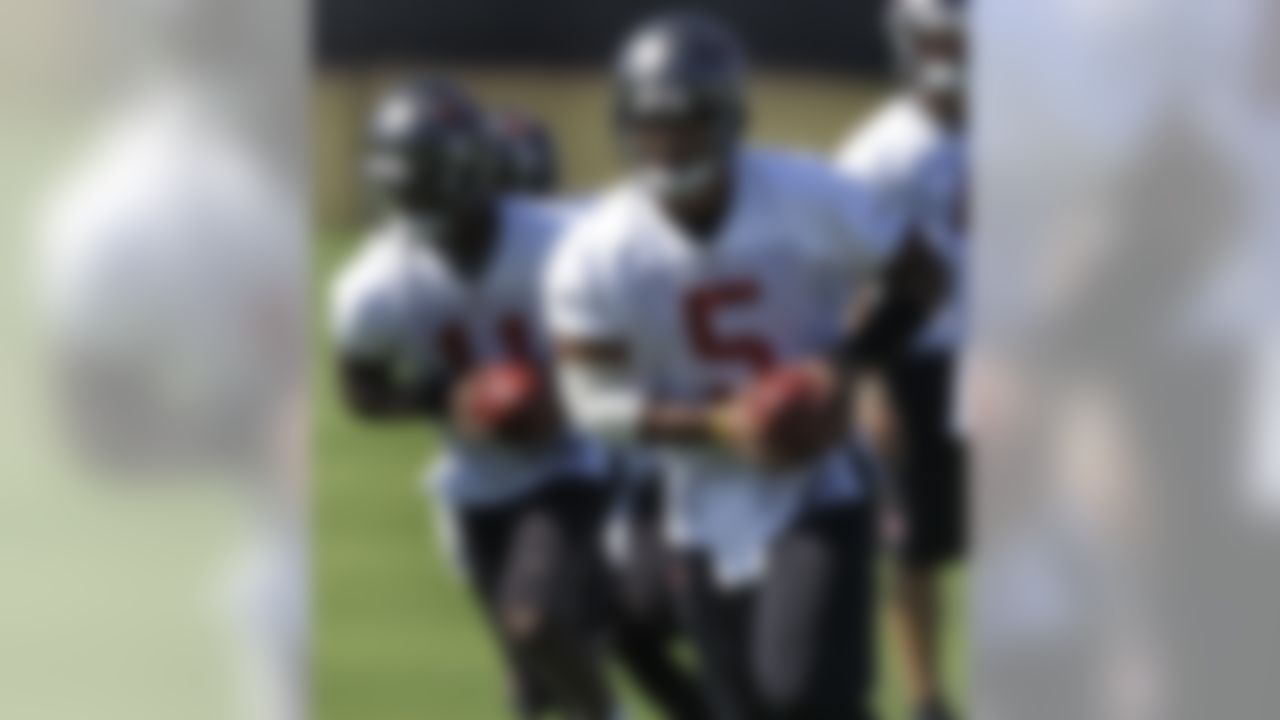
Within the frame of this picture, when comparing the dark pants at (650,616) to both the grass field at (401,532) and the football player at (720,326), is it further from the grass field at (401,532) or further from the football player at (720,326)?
the grass field at (401,532)

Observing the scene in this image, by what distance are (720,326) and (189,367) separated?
2.29 m

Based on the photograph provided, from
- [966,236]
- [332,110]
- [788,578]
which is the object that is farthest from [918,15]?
[332,110]

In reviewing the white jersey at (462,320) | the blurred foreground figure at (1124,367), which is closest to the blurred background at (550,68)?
the white jersey at (462,320)

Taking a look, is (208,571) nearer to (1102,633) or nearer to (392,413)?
(1102,633)

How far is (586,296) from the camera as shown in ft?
15.8

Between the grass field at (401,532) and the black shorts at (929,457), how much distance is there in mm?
401

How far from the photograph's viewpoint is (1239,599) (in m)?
2.62

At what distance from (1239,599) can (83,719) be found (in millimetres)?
1057

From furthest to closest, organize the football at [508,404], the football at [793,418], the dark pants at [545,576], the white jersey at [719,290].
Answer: the football at [508,404] < the dark pants at [545,576] < the white jersey at [719,290] < the football at [793,418]

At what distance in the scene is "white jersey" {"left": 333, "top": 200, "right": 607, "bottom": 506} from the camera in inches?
209

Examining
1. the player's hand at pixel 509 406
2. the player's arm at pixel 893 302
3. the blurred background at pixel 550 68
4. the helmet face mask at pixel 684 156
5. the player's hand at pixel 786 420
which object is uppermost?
the blurred background at pixel 550 68

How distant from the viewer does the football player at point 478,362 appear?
520 centimetres

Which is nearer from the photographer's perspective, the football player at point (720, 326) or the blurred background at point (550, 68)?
the football player at point (720, 326)

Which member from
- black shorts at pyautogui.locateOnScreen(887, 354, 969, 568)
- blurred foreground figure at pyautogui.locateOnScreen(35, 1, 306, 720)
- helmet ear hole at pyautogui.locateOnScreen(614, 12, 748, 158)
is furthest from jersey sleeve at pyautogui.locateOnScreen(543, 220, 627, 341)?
blurred foreground figure at pyautogui.locateOnScreen(35, 1, 306, 720)
